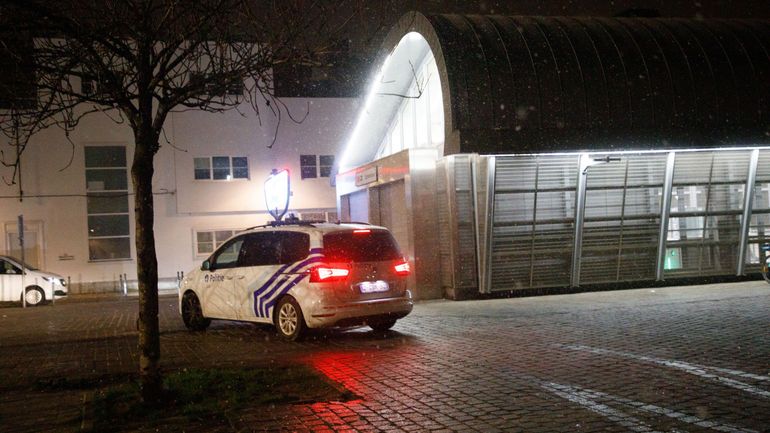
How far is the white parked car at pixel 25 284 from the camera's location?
79.3 ft

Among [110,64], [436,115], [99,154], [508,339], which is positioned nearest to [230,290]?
[508,339]

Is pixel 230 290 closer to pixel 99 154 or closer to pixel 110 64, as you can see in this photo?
pixel 110 64

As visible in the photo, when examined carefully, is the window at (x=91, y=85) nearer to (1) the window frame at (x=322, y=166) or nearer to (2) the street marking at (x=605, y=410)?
(2) the street marking at (x=605, y=410)

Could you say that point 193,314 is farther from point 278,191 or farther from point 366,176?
point 366,176

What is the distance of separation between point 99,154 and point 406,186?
19.7 metres

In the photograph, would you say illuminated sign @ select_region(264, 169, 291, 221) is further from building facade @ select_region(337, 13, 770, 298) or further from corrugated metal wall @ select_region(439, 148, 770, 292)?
corrugated metal wall @ select_region(439, 148, 770, 292)

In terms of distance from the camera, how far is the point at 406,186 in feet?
55.8

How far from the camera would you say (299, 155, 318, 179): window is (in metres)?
33.7

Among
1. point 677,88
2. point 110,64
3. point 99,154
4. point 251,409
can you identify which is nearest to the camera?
point 251,409

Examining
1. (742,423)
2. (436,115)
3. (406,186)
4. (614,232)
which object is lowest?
(742,423)

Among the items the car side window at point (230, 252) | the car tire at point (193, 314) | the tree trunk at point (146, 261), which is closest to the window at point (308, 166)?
the car tire at point (193, 314)

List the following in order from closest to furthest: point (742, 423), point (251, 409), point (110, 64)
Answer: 1. point (742, 423)
2. point (251, 409)
3. point (110, 64)

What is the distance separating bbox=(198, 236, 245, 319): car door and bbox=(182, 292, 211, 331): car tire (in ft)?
0.91

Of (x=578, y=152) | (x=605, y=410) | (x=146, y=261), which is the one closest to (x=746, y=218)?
(x=578, y=152)
